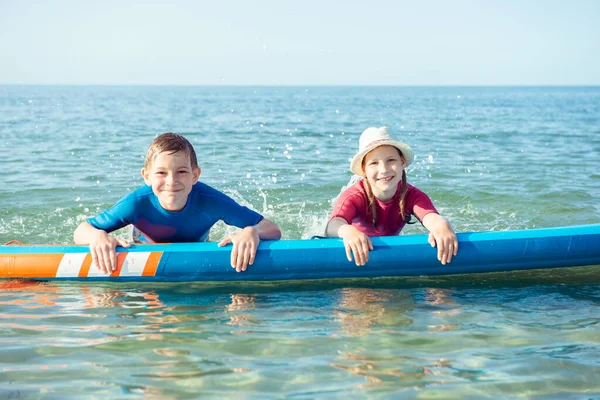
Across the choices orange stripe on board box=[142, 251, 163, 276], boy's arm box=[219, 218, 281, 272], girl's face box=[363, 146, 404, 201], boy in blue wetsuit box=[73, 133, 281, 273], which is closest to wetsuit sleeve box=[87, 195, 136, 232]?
boy in blue wetsuit box=[73, 133, 281, 273]

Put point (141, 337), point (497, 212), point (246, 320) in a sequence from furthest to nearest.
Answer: point (497, 212) → point (246, 320) → point (141, 337)

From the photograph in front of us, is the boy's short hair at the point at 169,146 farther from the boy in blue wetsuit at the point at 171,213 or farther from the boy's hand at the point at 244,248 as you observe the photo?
the boy's hand at the point at 244,248

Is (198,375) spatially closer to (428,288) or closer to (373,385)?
(373,385)

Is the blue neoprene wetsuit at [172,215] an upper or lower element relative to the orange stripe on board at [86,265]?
upper

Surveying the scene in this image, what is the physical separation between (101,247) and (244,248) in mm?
871

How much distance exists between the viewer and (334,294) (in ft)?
15.2

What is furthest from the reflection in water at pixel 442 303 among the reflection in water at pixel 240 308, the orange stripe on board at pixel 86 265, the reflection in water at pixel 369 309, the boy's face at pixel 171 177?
the orange stripe on board at pixel 86 265

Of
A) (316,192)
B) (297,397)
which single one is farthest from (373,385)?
(316,192)

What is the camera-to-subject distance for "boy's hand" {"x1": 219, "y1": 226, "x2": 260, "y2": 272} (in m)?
4.41

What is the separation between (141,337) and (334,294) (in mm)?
1371

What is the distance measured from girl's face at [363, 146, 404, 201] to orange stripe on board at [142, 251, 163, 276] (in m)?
1.46

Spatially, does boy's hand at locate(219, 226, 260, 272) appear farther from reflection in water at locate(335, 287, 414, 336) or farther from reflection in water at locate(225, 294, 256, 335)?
reflection in water at locate(335, 287, 414, 336)

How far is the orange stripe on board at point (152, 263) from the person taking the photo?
4469 millimetres

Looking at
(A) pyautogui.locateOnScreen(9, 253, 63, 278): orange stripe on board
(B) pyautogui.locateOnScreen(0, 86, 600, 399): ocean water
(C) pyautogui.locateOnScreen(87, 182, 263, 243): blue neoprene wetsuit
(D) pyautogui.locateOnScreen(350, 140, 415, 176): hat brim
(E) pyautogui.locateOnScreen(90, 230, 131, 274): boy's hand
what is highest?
(D) pyautogui.locateOnScreen(350, 140, 415, 176): hat brim
